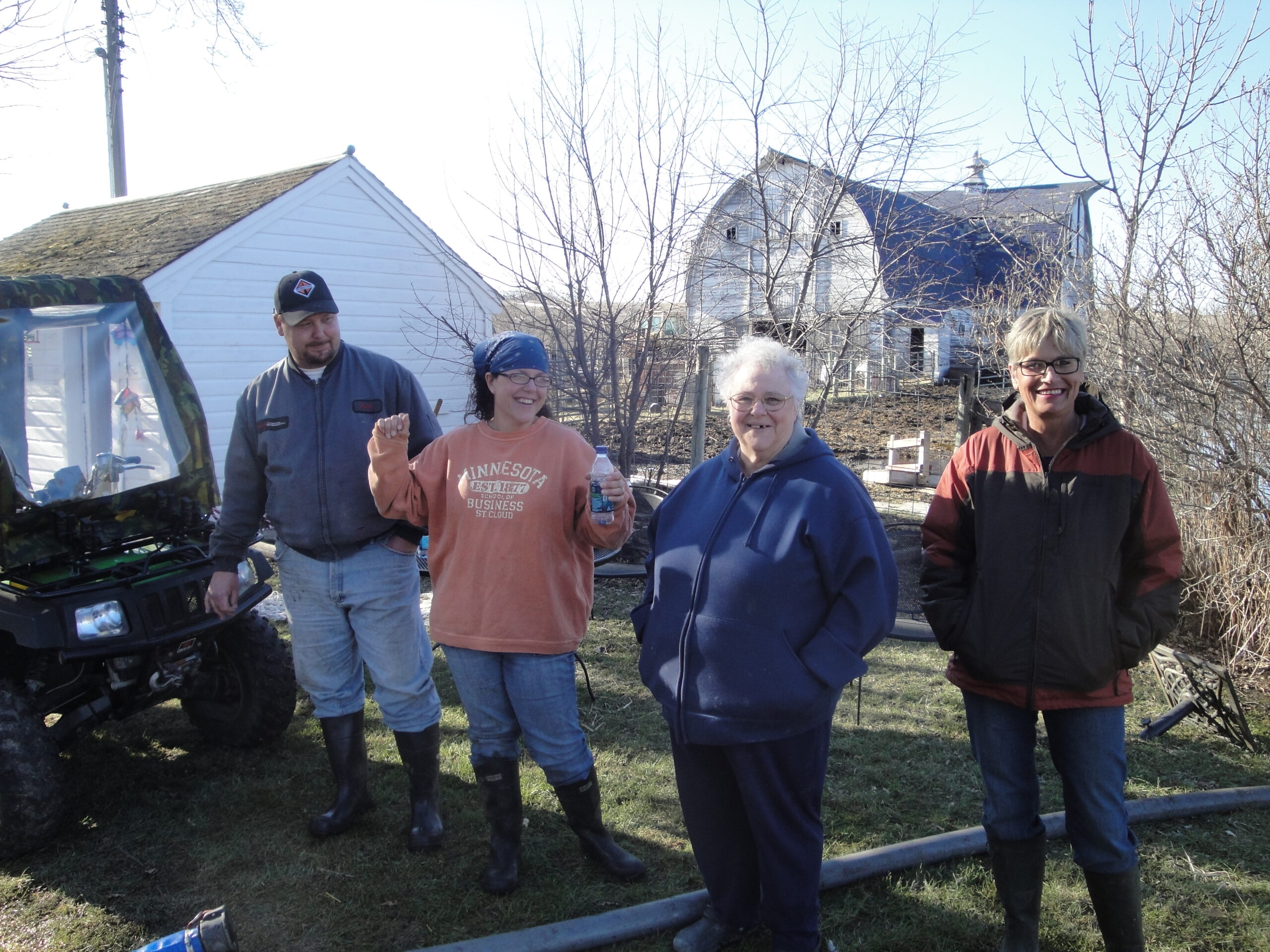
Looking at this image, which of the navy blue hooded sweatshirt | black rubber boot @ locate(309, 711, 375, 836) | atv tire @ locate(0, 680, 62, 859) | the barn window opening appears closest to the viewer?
the navy blue hooded sweatshirt

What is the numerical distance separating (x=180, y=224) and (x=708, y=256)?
7653 mm

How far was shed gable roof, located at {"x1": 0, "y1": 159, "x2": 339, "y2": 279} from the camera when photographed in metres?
10.7

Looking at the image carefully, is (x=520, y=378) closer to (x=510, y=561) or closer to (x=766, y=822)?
(x=510, y=561)

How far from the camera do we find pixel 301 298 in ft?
10.1

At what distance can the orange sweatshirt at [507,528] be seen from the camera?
9.12ft

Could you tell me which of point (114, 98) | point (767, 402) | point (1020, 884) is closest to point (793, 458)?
point (767, 402)

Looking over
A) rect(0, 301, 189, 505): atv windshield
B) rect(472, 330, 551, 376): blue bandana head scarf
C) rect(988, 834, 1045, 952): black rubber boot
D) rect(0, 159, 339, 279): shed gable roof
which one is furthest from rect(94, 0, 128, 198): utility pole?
rect(988, 834, 1045, 952): black rubber boot

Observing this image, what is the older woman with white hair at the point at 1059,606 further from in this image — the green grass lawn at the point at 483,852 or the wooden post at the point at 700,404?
the wooden post at the point at 700,404

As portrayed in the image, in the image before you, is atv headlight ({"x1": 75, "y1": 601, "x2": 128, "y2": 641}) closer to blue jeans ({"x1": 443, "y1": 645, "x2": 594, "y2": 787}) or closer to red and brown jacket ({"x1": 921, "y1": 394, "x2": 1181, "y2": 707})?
blue jeans ({"x1": 443, "y1": 645, "x2": 594, "y2": 787})

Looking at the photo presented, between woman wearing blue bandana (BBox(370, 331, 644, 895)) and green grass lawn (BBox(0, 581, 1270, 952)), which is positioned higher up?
woman wearing blue bandana (BBox(370, 331, 644, 895))

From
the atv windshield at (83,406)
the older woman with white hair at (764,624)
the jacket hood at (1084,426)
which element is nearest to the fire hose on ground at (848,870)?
the older woman with white hair at (764,624)

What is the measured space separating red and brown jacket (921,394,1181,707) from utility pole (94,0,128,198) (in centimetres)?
1389

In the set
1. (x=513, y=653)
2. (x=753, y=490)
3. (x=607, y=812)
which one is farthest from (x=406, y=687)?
(x=753, y=490)

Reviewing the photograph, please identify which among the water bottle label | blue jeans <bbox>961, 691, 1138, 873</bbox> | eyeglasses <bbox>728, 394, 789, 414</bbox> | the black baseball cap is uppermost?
the black baseball cap
